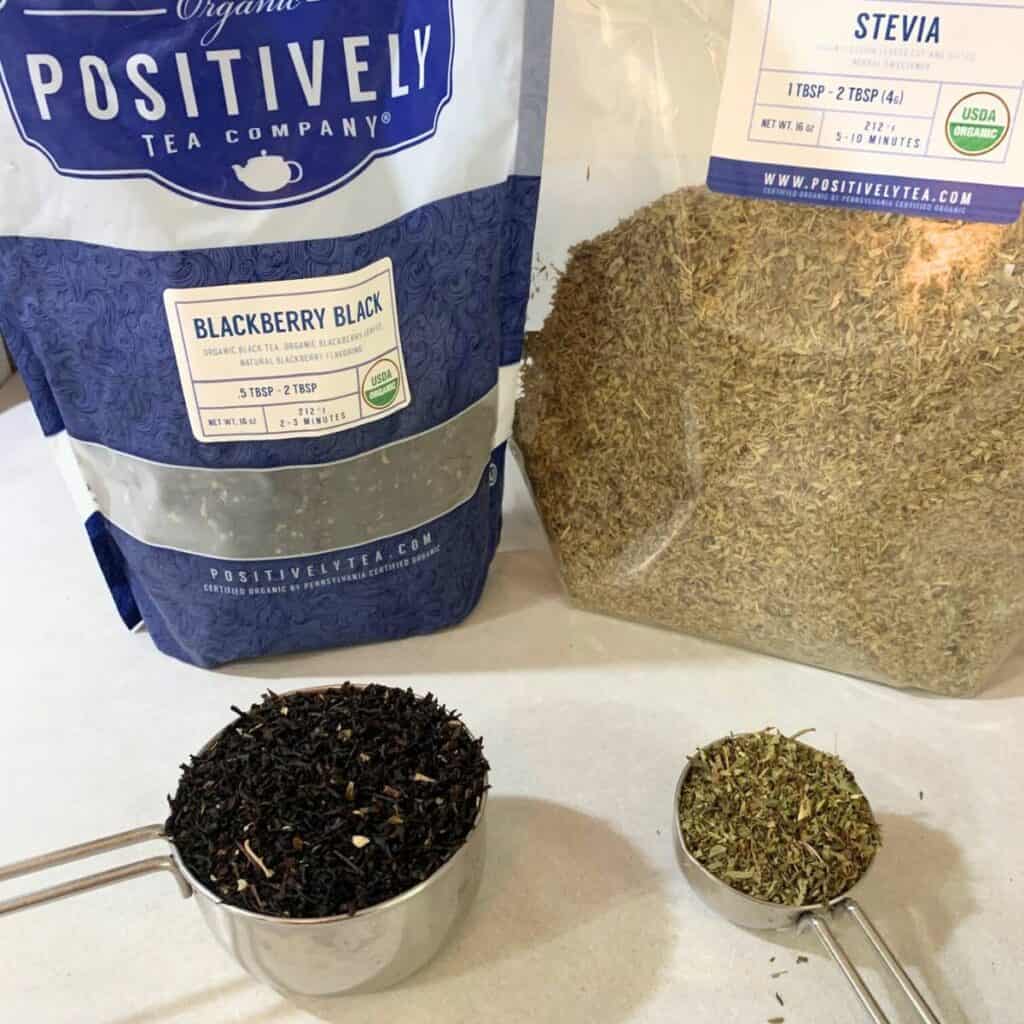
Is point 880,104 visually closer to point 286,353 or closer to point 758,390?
point 758,390

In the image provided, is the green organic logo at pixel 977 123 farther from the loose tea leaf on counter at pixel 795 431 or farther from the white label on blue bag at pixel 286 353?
the white label on blue bag at pixel 286 353

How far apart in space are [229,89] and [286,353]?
0.52 ft

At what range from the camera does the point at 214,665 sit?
0.76 meters

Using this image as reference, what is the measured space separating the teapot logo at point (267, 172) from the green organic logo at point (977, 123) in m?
0.39

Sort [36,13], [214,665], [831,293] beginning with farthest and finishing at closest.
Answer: [214,665], [831,293], [36,13]

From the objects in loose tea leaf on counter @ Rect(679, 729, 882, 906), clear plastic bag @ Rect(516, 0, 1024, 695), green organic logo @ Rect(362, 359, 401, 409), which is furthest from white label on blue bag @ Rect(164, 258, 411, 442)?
loose tea leaf on counter @ Rect(679, 729, 882, 906)

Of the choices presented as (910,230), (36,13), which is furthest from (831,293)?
(36,13)

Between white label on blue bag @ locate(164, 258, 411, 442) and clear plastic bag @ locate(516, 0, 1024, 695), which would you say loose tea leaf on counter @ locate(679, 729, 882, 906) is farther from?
white label on blue bag @ locate(164, 258, 411, 442)

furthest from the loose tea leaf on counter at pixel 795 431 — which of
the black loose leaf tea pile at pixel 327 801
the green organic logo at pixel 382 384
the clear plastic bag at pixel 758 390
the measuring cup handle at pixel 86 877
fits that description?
the measuring cup handle at pixel 86 877

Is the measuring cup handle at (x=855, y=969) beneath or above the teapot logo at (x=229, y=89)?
beneath

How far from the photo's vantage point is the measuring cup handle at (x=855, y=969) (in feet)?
1.62

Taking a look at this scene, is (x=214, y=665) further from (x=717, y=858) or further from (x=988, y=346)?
(x=988, y=346)

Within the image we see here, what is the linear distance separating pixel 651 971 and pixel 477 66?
564 mm

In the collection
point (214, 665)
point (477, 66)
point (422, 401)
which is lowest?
point (214, 665)
